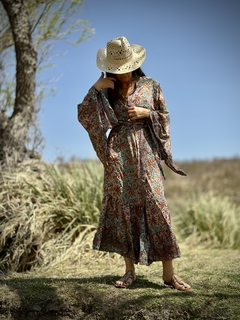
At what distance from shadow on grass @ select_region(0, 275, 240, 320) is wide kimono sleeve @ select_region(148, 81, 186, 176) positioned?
1073 mm

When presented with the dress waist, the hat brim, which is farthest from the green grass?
the hat brim

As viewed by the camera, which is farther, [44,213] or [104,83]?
[44,213]

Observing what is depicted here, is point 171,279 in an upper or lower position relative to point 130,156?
lower

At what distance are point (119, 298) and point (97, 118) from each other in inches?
57.5

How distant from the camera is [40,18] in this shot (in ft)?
23.4

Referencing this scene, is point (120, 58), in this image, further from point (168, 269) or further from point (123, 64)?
point (168, 269)

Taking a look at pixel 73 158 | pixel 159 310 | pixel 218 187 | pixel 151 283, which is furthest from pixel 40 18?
pixel 218 187

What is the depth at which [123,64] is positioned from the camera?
3.97 metres

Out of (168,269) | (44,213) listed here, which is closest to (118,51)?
(168,269)

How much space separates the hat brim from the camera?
3.93 meters

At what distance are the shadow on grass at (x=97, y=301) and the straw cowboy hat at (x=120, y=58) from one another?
1.80 metres

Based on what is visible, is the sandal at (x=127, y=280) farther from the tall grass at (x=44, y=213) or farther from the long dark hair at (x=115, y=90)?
the tall grass at (x=44, y=213)

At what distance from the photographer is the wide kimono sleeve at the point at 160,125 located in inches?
157

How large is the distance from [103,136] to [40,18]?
385 cm
